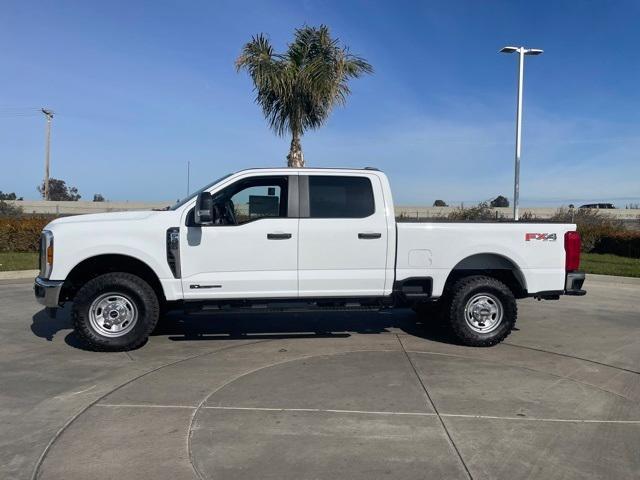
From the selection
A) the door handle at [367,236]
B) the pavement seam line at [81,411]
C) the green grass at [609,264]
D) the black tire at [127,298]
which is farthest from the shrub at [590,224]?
the black tire at [127,298]

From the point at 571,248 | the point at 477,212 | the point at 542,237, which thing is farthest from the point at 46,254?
the point at 477,212

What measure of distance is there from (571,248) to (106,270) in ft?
18.9

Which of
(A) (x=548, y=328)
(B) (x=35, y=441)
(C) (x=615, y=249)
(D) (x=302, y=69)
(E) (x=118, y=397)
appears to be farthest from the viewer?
(C) (x=615, y=249)

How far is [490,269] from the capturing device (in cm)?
726

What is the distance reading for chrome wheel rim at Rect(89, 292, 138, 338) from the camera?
645 centimetres

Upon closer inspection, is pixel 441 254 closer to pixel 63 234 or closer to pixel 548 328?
pixel 548 328

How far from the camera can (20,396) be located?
16.6 feet

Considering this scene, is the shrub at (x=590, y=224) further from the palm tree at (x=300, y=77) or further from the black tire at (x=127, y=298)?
the black tire at (x=127, y=298)

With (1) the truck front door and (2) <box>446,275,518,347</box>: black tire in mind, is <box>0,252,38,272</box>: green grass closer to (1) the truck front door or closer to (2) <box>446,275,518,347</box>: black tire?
(1) the truck front door

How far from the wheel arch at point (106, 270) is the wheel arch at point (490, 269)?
3656mm

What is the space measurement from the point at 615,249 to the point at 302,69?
45.5 ft

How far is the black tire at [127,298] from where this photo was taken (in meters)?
6.37

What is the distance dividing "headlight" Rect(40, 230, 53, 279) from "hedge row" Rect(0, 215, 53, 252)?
1404cm

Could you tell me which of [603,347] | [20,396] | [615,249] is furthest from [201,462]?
[615,249]
